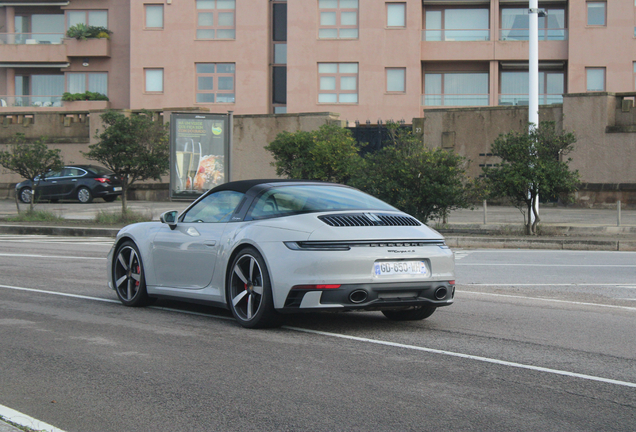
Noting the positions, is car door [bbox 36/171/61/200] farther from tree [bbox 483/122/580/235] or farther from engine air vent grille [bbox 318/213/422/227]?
engine air vent grille [bbox 318/213/422/227]

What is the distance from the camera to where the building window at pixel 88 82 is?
4725cm

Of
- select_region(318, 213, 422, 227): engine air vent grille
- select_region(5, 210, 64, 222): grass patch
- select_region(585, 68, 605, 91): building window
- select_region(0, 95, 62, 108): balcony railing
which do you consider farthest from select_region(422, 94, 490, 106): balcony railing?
select_region(318, 213, 422, 227): engine air vent grille

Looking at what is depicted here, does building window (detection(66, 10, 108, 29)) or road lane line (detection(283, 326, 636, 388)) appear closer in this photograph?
road lane line (detection(283, 326, 636, 388))

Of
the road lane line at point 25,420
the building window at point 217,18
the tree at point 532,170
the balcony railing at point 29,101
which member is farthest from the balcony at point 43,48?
the road lane line at point 25,420

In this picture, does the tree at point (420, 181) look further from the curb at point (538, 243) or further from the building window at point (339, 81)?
the building window at point (339, 81)

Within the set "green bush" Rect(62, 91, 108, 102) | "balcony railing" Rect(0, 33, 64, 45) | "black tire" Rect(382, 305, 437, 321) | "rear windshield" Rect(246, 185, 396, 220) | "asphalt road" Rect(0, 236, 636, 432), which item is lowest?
"asphalt road" Rect(0, 236, 636, 432)

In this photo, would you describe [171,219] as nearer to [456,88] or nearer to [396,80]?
[396,80]

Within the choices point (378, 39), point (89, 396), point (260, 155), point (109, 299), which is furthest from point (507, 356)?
point (378, 39)

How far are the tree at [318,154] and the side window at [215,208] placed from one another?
13.3 meters

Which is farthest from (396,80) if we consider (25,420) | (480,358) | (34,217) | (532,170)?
(25,420)

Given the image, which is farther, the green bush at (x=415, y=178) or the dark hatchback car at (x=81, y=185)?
the dark hatchback car at (x=81, y=185)

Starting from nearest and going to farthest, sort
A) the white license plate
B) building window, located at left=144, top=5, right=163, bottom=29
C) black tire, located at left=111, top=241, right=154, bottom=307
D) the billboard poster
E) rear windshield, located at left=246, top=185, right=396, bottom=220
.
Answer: the white license plate
rear windshield, located at left=246, top=185, right=396, bottom=220
black tire, located at left=111, top=241, right=154, bottom=307
the billboard poster
building window, located at left=144, top=5, right=163, bottom=29

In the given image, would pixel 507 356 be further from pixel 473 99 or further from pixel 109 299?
pixel 473 99

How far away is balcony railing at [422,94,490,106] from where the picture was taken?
143ft
